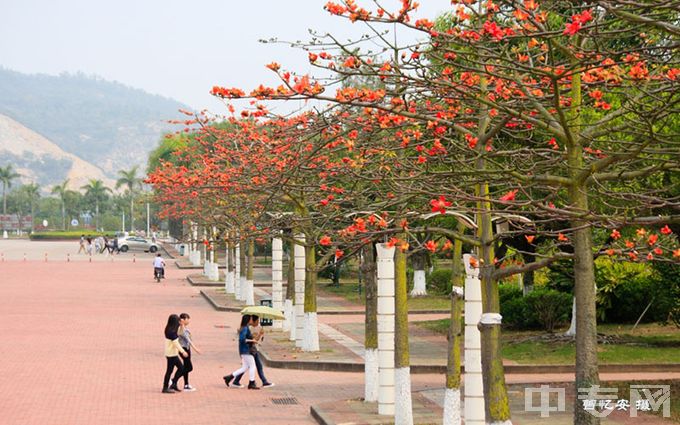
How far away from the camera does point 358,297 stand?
44.1 metres

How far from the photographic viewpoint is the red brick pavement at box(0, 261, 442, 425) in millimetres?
17359

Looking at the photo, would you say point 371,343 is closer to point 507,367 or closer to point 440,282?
point 507,367

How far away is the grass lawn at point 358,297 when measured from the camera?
39344 mm

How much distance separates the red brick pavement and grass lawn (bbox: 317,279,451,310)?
6292 millimetres

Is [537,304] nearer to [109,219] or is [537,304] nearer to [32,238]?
[32,238]

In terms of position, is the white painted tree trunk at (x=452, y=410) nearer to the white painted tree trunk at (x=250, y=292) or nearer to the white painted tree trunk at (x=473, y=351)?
the white painted tree trunk at (x=473, y=351)

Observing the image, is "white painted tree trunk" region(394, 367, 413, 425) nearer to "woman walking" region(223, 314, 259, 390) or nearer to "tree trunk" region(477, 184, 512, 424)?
"tree trunk" region(477, 184, 512, 424)

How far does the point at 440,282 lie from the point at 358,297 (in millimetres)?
3860

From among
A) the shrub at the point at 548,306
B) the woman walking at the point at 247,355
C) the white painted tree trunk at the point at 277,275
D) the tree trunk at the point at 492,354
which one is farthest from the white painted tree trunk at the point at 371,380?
the white painted tree trunk at the point at 277,275

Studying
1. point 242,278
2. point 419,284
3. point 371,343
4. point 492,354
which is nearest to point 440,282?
point 419,284

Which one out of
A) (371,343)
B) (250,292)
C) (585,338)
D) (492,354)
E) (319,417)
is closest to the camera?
(585,338)

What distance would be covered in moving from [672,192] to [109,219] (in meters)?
169

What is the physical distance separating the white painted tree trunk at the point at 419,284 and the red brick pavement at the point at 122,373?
8063 mm

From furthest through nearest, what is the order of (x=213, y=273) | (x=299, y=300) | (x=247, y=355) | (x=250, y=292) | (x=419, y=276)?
1. (x=213, y=273)
2. (x=419, y=276)
3. (x=250, y=292)
4. (x=299, y=300)
5. (x=247, y=355)
